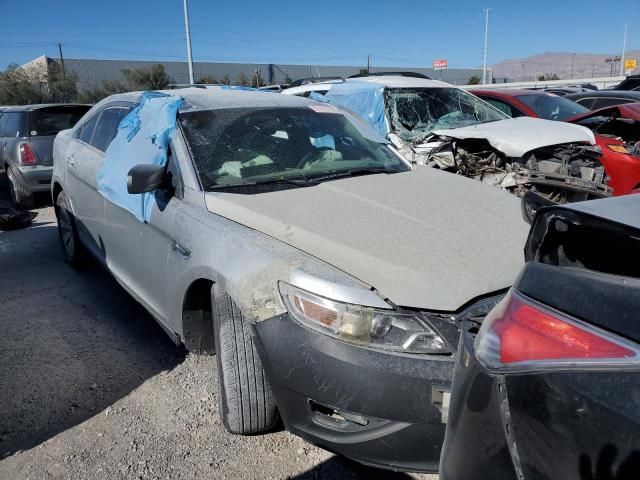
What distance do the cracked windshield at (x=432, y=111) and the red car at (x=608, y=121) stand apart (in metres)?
1.14

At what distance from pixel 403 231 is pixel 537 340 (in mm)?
1194

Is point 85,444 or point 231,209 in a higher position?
point 231,209

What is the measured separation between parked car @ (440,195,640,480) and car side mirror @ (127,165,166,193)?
6.39 ft

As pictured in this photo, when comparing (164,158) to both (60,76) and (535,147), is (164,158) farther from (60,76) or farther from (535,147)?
(60,76)

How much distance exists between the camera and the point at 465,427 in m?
1.41

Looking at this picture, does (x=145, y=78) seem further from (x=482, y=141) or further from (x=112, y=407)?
(x=112, y=407)

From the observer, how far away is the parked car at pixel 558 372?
107 centimetres

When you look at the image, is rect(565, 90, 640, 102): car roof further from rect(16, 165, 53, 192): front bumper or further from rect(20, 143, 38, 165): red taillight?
rect(20, 143, 38, 165): red taillight

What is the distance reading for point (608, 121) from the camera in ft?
20.0

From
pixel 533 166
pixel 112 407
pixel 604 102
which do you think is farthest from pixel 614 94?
pixel 112 407

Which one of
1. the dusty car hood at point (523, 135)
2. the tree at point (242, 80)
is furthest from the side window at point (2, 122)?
the tree at point (242, 80)

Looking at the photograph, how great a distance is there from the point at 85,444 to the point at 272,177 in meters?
1.71

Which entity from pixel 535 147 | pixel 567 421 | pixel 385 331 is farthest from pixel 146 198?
pixel 535 147

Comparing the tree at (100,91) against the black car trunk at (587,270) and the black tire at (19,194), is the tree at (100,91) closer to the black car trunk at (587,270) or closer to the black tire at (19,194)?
the black tire at (19,194)
